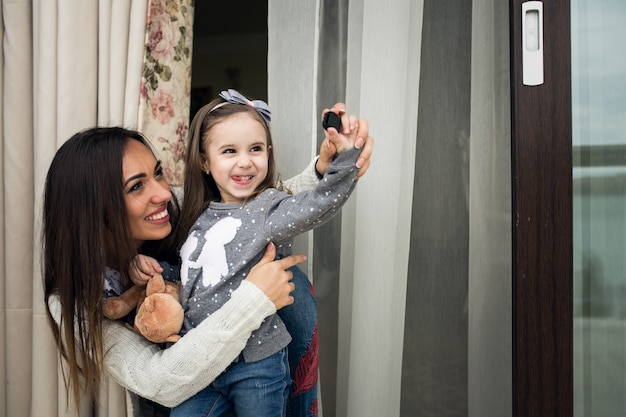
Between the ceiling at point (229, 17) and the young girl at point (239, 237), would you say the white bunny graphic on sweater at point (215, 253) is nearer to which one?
the young girl at point (239, 237)

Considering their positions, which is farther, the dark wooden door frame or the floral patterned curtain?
the floral patterned curtain

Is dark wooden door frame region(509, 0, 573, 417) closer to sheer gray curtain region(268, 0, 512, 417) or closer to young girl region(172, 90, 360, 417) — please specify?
sheer gray curtain region(268, 0, 512, 417)

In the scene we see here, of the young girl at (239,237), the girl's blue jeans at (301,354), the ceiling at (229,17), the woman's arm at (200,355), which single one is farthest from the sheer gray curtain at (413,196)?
the ceiling at (229,17)

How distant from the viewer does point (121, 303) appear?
3.94 feet

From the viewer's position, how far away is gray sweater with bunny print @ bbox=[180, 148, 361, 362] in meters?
1.07

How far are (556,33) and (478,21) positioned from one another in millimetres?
346

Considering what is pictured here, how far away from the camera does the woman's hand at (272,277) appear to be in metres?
1.08

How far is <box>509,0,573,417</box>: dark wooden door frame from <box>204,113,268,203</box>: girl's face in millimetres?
551

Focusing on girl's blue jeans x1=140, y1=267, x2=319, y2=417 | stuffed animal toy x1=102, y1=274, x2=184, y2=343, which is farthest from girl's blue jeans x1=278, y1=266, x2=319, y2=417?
stuffed animal toy x1=102, y1=274, x2=184, y2=343

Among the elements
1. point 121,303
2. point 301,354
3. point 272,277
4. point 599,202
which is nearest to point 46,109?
point 121,303

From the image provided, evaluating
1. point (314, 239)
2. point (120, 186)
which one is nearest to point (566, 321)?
point (314, 239)

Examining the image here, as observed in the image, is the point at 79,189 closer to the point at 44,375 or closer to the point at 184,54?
the point at 184,54

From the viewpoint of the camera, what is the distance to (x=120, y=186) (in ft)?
3.77

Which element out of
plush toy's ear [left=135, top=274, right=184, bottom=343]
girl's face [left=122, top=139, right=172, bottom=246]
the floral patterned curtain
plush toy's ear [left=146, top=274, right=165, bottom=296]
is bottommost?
plush toy's ear [left=135, top=274, right=184, bottom=343]
